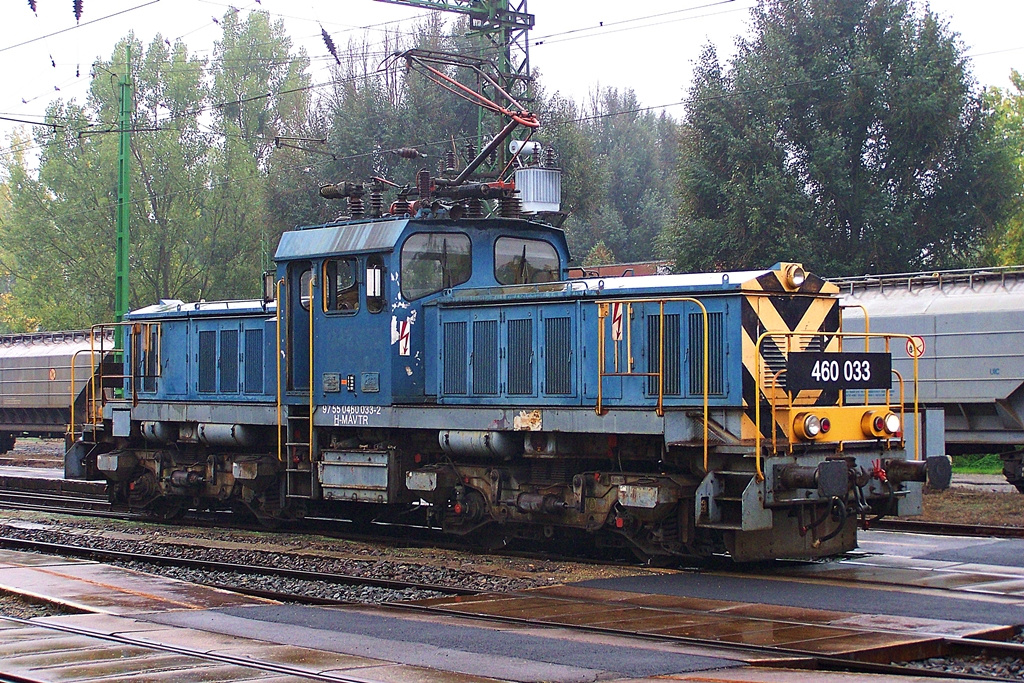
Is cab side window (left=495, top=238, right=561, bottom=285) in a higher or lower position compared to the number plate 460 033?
higher

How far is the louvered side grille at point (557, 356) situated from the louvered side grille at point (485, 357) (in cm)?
73

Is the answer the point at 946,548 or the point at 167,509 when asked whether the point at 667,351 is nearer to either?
the point at 946,548

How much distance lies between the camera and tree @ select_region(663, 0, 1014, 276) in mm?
33125

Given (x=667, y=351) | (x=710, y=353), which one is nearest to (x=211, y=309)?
(x=667, y=351)

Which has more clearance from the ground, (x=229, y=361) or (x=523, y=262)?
(x=523, y=262)

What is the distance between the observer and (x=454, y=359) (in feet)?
43.3

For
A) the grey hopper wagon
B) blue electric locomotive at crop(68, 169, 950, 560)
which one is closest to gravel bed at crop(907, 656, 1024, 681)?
blue electric locomotive at crop(68, 169, 950, 560)

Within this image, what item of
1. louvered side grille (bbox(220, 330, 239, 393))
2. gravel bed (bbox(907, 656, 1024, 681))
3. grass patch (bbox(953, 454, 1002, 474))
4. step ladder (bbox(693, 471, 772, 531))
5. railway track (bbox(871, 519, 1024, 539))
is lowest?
gravel bed (bbox(907, 656, 1024, 681))

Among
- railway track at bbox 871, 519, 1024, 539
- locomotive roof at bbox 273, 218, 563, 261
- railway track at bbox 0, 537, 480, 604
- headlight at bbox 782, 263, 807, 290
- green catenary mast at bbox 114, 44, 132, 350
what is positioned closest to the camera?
railway track at bbox 0, 537, 480, 604

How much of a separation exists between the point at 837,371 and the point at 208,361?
30.2 feet

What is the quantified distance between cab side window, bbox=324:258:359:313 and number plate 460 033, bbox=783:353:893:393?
540 cm

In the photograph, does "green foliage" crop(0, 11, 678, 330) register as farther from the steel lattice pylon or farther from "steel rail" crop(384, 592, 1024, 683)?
"steel rail" crop(384, 592, 1024, 683)

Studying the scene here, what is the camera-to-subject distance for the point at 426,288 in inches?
529

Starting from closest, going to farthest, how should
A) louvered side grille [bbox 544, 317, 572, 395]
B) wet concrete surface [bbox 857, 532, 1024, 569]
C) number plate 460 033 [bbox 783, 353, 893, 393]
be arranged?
number plate 460 033 [bbox 783, 353, 893, 393]
wet concrete surface [bbox 857, 532, 1024, 569]
louvered side grille [bbox 544, 317, 572, 395]
